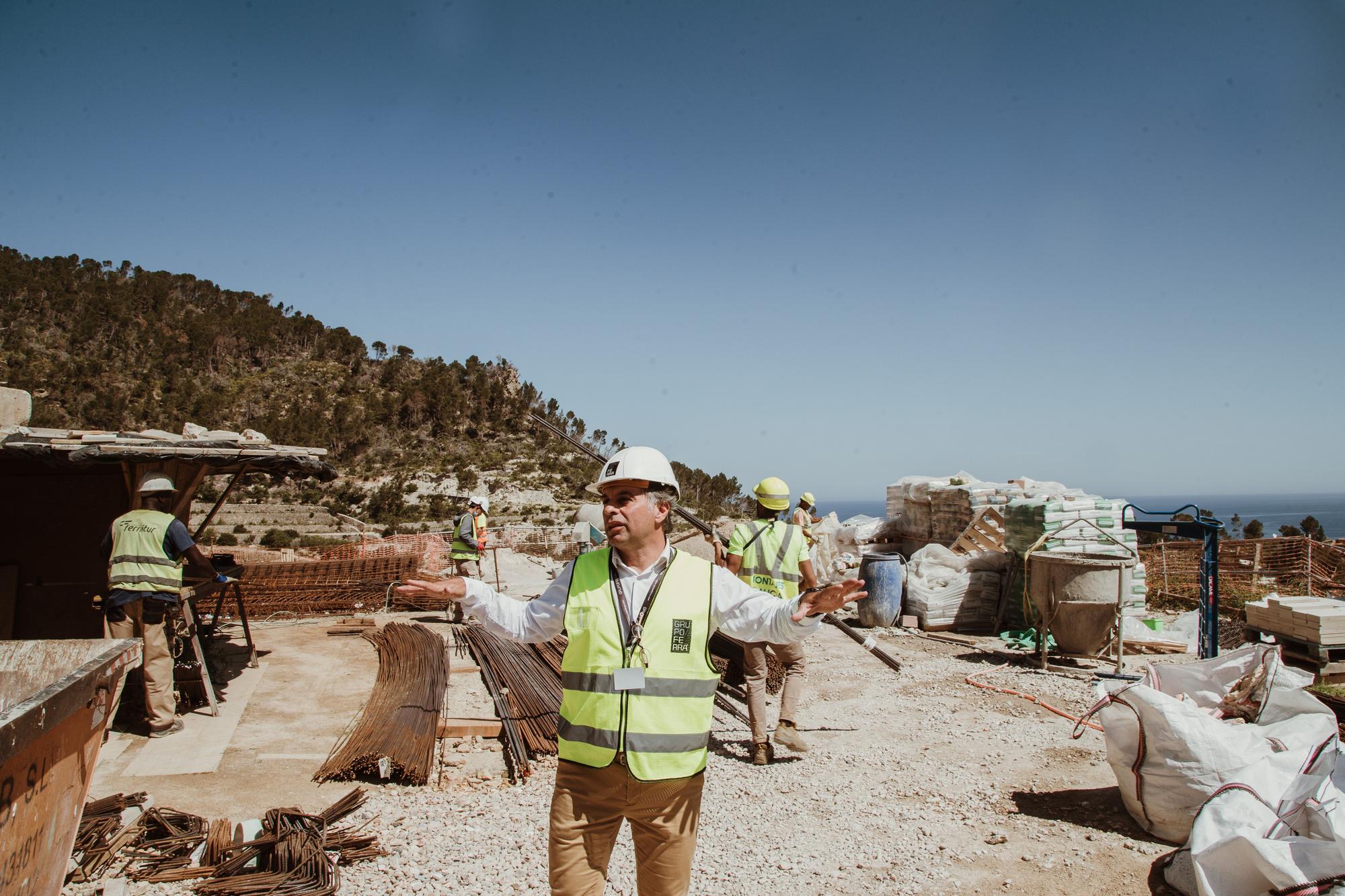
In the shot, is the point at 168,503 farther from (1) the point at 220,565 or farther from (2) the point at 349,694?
(2) the point at 349,694

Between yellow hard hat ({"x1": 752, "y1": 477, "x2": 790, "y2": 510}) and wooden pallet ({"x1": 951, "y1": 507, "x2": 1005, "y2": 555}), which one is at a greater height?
yellow hard hat ({"x1": 752, "y1": 477, "x2": 790, "y2": 510})

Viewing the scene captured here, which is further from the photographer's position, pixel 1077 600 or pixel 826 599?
pixel 1077 600

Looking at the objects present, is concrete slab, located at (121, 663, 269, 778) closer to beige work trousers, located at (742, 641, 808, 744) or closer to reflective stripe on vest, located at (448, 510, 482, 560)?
beige work trousers, located at (742, 641, 808, 744)

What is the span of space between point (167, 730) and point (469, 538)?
16.7 feet

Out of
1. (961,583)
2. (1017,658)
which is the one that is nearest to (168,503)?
(1017,658)

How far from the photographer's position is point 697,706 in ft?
8.79

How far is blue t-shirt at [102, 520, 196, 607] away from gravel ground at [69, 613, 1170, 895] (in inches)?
100

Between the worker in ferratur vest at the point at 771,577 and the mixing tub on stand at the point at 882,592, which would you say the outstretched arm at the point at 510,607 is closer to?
the worker in ferratur vest at the point at 771,577

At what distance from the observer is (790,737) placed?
19.5 feet

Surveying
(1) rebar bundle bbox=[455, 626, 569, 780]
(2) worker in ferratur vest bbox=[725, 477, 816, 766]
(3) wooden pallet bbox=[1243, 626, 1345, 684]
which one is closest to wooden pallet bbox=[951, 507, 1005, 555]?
(3) wooden pallet bbox=[1243, 626, 1345, 684]

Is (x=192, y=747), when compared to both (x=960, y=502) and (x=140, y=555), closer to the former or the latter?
(x=140, y=555)

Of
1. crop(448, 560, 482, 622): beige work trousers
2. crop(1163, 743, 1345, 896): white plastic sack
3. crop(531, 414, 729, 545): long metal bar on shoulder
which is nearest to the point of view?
crop(1163, 743, 1345, 896): white plastic sack

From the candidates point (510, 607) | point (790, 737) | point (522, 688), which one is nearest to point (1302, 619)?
point (790, 737)

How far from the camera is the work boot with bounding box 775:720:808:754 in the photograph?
233 inches
